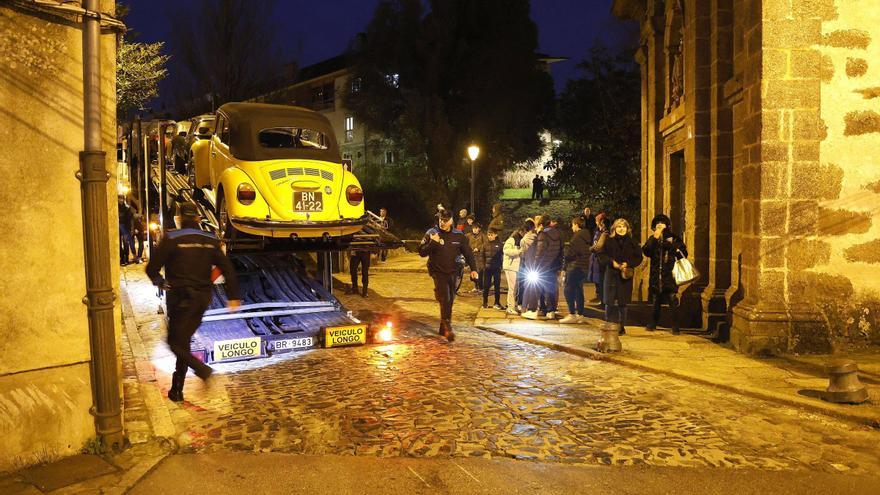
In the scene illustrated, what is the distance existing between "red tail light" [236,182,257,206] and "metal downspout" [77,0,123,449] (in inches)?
194

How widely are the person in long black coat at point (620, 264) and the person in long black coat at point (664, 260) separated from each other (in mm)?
558

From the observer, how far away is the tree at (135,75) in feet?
71.6

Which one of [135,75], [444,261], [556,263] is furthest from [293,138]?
[135,75]

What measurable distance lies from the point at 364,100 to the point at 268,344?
28161 mm

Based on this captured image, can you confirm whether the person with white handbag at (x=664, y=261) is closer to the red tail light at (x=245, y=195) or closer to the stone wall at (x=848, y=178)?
the stone wall at (x=848, y=178)

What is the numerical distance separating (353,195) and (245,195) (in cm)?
167

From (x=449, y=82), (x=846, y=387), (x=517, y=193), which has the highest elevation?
(x=449, y=82)

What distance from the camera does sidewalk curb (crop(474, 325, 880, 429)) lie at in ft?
21.7

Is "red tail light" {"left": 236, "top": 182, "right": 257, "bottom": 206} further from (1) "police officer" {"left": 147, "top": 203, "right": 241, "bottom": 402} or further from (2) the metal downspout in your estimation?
(2) the metal downspout

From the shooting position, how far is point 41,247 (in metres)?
5.42

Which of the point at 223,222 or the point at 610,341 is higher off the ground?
the point at 223,222

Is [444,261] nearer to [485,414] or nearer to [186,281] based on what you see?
[485,414]

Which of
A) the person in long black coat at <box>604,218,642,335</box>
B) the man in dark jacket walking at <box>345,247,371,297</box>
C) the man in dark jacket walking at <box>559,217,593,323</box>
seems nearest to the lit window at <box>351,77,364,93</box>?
the man in dark jacket walking at <box>345,247,371,297</box>

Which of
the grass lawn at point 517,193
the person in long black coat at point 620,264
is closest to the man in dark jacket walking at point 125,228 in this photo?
the person in long black coat at point 620,264
